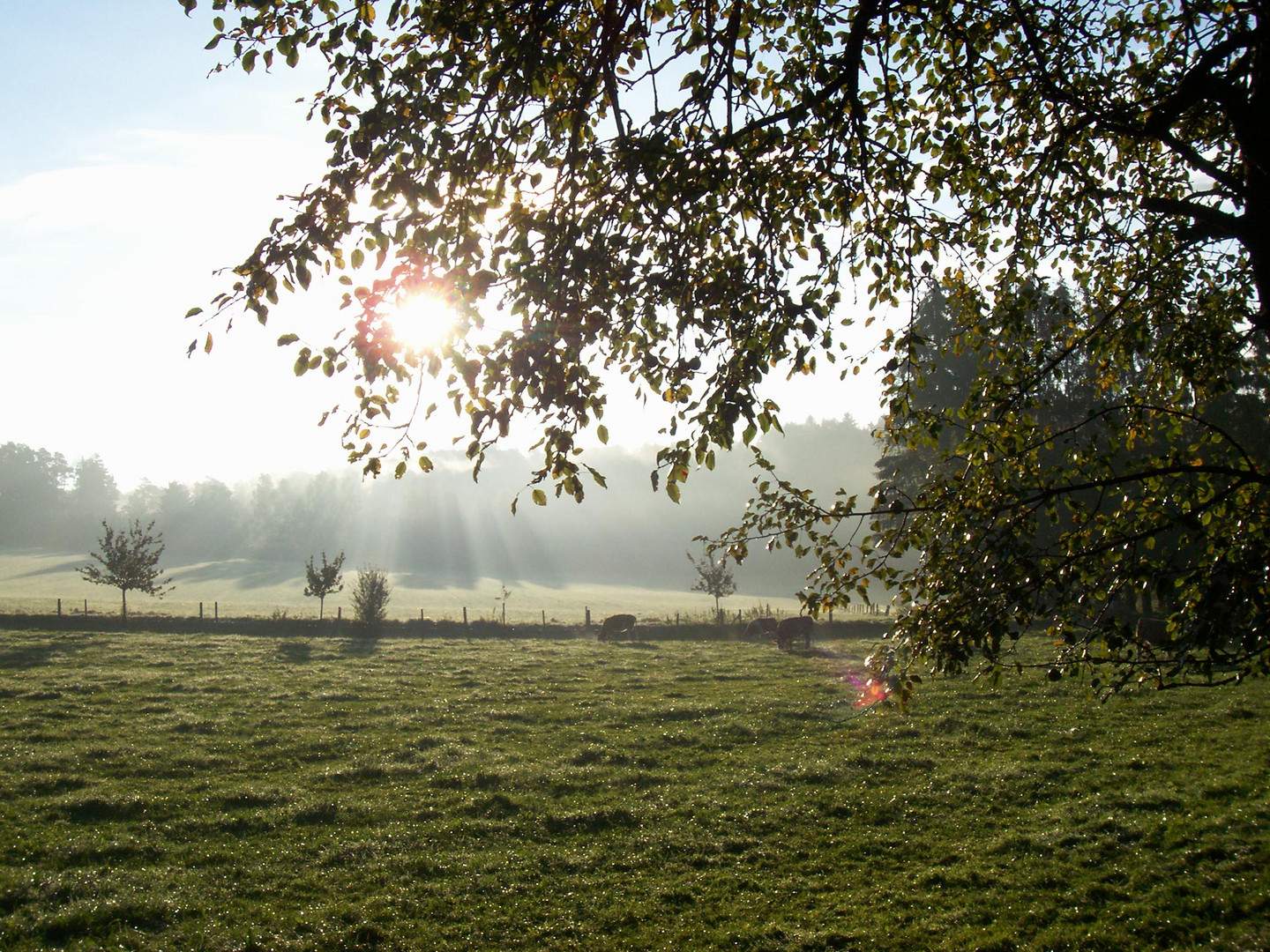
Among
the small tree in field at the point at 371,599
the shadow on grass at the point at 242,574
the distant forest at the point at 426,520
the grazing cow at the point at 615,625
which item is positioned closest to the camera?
the small tree in field at the point at 371,599

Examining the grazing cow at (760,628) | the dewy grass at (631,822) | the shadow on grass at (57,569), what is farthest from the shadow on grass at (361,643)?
the shadow on grass at (57,569)

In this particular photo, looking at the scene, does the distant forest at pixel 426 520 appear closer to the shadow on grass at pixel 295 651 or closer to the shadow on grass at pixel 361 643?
the shadow on grass at pixel 361 643

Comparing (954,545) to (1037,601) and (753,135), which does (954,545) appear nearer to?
(1037,601)

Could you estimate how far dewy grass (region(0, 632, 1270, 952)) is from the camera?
7578mm

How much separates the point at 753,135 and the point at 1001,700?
1594 centimetres

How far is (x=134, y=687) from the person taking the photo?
1975cm

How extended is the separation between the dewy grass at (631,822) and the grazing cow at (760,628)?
48.4ft

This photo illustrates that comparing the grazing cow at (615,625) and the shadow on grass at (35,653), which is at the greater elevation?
the shadow on grass at (35,653)

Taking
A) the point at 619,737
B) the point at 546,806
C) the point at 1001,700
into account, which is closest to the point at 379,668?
the point at 619,737

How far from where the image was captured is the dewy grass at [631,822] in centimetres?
758

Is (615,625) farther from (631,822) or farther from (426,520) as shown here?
(426,520)

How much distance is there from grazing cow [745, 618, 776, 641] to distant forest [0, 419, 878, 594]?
50.8 meters

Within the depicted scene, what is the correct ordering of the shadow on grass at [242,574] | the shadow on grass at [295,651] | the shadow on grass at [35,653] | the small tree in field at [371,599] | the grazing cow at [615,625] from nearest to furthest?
the shadow on grass at [35,653], the shadow on grass at [295,651], the small tree in field at [371,599], the grazing cow at [615,625], the shadow on grass at [242,574]

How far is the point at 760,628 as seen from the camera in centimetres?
3525
